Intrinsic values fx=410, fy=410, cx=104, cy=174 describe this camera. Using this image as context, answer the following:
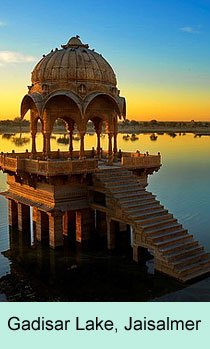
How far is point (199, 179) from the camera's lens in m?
33.6

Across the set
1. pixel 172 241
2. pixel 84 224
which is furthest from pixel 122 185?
pixel 172 241

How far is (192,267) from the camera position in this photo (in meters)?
13.4

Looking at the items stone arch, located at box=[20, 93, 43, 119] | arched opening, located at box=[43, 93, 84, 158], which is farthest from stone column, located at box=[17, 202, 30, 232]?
stone arch, located at box=[20, 93, 43, 119]

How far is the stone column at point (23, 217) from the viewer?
19.7m

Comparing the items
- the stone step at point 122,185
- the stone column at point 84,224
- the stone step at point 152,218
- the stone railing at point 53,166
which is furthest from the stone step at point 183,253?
the stone railing at point 53,166

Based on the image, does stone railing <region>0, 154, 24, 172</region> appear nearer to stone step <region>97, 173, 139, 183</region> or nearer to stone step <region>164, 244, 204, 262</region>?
stone step <region>97, 173, 139, 183</region>

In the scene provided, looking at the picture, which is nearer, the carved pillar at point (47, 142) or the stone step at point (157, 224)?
the stone step at point (157, 224)

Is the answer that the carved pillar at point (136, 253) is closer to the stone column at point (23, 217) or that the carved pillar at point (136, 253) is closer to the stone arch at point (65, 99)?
the stone arch at point (65, 99)

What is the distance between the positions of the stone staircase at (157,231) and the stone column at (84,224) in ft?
5.37

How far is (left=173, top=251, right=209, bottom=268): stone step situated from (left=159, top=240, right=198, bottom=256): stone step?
34cm

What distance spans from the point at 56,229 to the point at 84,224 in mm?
1418

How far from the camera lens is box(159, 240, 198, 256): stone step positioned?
13533mm
